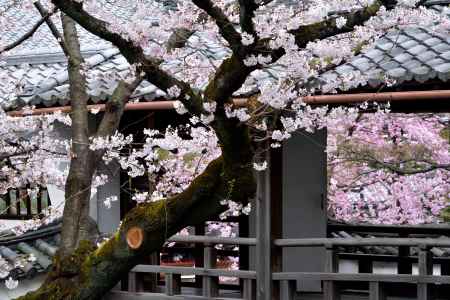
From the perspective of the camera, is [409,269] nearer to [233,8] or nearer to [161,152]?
[161,152]

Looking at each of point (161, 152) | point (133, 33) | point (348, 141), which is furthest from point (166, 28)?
point (348, 141)

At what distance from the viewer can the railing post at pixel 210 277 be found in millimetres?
7828

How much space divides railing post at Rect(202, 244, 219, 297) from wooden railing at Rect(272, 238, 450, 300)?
0.80 m

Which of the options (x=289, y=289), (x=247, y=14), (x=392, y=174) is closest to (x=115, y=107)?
(x=289, y=289)

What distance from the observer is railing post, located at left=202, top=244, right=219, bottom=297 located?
25.7ft

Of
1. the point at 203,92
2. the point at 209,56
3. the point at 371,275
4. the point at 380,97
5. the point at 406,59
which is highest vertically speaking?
the point at 209,56

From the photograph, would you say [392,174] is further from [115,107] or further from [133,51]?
[133,51]

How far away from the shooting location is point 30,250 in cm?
907

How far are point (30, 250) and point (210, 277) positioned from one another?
2712 mm

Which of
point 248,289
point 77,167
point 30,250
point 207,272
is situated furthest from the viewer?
point 30,250

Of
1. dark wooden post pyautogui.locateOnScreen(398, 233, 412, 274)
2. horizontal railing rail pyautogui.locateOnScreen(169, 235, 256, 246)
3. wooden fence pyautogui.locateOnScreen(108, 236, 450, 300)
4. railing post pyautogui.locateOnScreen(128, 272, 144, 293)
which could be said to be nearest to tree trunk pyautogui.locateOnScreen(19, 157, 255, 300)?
horizontal railing rail pyautogui.locateOnScreen(169, 235, 256, 246)

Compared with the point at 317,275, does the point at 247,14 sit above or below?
above

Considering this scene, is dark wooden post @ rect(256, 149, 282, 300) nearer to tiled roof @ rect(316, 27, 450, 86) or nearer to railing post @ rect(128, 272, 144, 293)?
tiled roof @ rect(316, 27, 450, 86)

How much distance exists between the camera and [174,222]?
448 cm
